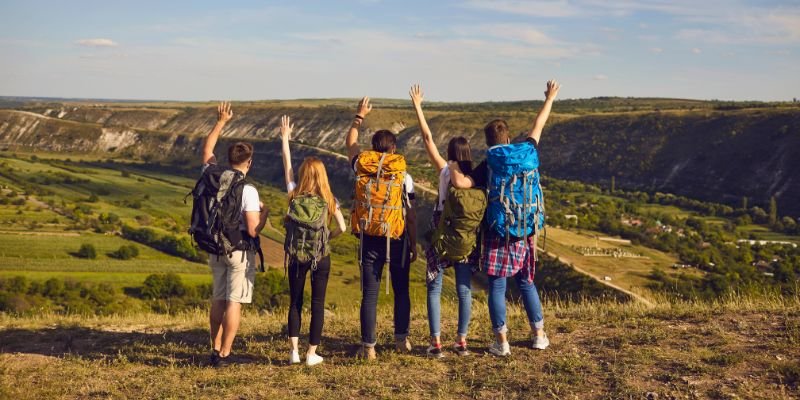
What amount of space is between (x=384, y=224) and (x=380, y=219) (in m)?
0.07

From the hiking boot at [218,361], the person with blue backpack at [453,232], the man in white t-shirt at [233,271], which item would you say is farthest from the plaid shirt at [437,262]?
the hiking boot at [218,361]

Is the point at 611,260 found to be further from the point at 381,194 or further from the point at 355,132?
the point at 381,194

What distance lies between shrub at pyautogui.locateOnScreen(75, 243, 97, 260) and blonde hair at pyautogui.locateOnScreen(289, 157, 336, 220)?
55.7 metres

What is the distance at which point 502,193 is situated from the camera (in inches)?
265

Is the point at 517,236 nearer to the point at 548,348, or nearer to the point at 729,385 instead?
the point at 548,348

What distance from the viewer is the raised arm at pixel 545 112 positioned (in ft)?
22.7

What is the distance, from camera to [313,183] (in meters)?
6.73

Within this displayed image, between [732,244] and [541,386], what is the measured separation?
2456 inches

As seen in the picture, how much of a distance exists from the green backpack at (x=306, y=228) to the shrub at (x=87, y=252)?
55.7 m

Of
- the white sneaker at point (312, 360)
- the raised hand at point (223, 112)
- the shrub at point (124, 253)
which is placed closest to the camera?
the white sneaker at point (312, 360)

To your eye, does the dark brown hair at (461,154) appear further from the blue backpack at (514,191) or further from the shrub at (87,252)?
the shrub at (87,252)

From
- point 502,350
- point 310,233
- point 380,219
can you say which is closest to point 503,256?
point 502,350

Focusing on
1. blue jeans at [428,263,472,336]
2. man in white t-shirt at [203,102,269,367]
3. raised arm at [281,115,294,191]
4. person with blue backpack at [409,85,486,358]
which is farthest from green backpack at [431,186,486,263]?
man in white t-shirt at [203,102,269,367]

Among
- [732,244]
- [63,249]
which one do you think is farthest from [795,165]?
[63,249]
